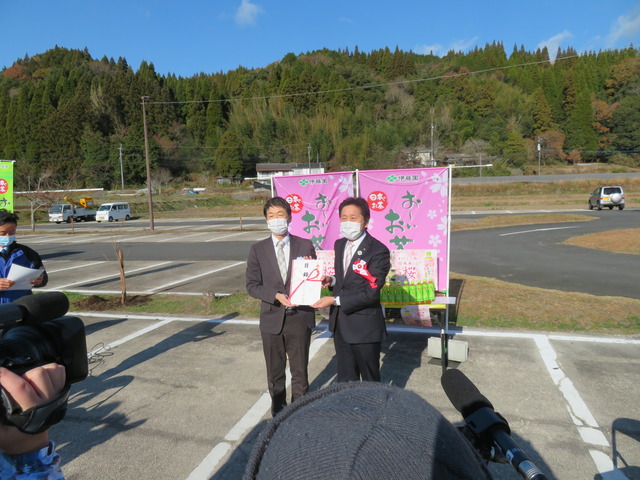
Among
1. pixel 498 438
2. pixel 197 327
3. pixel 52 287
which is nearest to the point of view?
pixel 498 438

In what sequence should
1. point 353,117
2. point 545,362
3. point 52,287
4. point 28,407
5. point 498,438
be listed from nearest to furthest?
point 498,438, point 28,407, point 545,362, point 52,287, point 353,117

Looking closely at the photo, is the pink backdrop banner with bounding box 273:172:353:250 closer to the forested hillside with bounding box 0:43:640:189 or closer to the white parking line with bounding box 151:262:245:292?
the white parking line with bounding box 151:262:245:292

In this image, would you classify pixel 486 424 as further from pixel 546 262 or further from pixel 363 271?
pixel 546 262

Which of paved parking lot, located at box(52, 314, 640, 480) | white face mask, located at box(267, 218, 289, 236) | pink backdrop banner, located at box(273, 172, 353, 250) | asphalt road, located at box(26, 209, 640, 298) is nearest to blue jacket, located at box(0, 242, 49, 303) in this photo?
paved parking lot, located at box(52, 314, 640, 480)

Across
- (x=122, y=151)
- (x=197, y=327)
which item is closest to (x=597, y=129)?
(x=122, y=151)

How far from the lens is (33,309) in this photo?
142 cm

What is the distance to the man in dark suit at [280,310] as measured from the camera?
3285 millimetres

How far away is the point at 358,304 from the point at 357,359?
0.48m

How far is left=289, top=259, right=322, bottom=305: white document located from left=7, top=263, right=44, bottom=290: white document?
8.81 ft

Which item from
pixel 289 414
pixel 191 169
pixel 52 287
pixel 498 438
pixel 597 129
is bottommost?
pixel 52 287

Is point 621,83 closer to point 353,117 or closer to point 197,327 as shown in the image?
point 353,117

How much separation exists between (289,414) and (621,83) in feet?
365

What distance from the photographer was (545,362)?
4625 millimetres

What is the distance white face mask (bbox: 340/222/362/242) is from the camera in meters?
3.36
